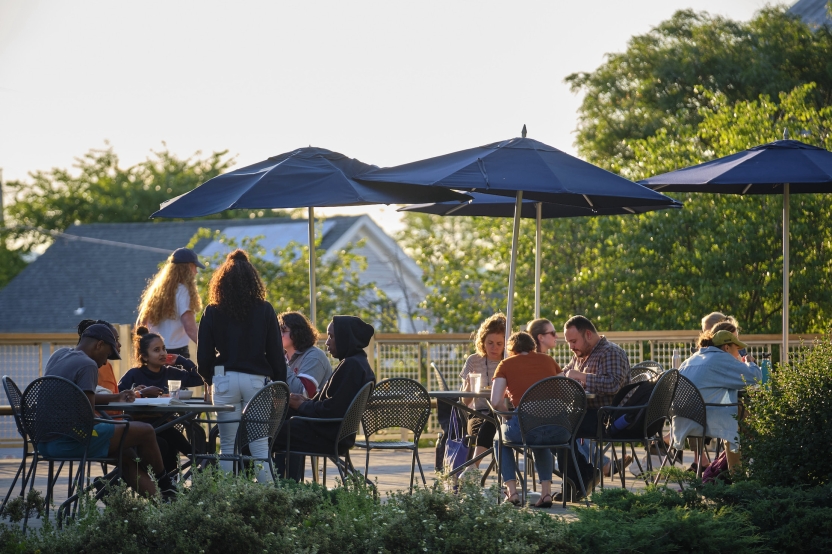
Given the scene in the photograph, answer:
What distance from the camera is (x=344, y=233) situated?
3484cm

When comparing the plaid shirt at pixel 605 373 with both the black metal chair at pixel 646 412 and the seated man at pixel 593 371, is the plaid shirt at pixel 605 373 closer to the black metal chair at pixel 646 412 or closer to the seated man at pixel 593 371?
the seated man at pixel 593 371

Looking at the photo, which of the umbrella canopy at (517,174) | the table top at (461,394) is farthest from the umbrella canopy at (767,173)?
the table top at (461,394)

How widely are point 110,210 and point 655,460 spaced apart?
43.7 m

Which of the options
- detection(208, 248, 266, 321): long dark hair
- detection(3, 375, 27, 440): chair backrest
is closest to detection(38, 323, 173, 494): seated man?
detection(3, 375, 27, 440): chair backrest

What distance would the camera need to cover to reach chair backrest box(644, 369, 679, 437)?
8320mm

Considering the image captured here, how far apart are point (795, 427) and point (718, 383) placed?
2.40 metres

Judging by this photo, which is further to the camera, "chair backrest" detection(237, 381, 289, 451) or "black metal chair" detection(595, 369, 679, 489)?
"black metal chair" detection(595, 369, 679, 489)

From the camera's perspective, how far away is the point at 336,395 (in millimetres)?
7633

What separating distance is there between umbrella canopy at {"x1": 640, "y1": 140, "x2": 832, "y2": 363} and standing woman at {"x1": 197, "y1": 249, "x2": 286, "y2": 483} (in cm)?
427

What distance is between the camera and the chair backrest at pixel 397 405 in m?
7.88

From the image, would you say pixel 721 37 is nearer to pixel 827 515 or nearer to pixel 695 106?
pixel 695 106

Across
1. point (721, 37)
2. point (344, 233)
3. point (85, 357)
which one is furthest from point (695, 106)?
point (85, 357)

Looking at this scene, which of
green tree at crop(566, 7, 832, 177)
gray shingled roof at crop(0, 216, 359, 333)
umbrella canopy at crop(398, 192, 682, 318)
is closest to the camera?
umbrella canopy at crop(398, 192, 682, 318)

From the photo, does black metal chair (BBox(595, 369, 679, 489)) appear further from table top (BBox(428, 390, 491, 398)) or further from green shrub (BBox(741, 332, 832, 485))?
green shrub (BBox(741, 332, 832, 485))
